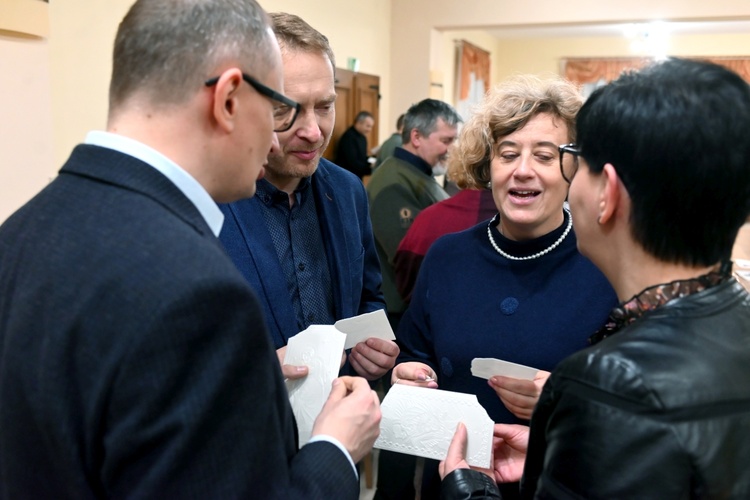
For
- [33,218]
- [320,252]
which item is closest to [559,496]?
[33,218]

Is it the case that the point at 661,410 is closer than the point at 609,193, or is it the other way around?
the point at 661,410

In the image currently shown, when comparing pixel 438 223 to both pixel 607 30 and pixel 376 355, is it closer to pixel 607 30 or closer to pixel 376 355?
pixel 376 355

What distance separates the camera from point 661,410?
0.76 m

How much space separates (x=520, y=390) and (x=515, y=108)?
27.9 inches

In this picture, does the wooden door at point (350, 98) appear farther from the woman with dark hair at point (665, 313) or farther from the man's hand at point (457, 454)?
the woman with dark hair at point (665, 313)

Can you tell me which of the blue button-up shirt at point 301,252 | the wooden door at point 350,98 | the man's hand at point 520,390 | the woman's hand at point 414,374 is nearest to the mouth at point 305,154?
the blue button-up shirt at point 301,252

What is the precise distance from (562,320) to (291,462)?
81 cm

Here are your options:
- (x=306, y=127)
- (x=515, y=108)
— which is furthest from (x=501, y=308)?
(x=306, y=127)

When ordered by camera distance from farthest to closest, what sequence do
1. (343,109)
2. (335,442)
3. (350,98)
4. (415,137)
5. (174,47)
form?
(350,98) < (343,109) < (415,137) < (335,442) < (174,47)

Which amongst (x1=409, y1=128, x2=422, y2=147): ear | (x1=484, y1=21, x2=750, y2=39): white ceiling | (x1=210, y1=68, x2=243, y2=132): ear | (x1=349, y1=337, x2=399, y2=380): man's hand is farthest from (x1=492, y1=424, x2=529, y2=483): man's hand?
(x1=484, y1=21, x2=750, y2=39): white ceiling

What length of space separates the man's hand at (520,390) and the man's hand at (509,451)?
0.04m

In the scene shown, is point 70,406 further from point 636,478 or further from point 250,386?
point 636,478

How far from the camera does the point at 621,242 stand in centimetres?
91

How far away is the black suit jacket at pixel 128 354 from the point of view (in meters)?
0.68
